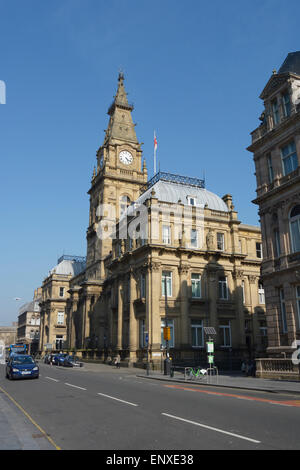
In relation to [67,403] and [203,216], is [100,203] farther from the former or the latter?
[67,403]

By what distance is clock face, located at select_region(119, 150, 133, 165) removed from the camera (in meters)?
65.5

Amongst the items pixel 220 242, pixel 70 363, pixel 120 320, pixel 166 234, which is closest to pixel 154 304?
pixel 166 234

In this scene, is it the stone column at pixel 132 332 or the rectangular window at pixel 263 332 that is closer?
the stone column at pixel 132 332

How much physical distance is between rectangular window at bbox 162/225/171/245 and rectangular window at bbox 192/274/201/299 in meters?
4.94

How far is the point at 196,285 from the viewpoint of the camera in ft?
141

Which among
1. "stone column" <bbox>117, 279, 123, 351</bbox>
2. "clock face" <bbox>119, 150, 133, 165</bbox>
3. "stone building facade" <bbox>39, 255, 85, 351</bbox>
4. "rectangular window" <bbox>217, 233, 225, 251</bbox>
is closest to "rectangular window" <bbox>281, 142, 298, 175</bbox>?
"rectangular window" <bbox>217, 233, 225, 251</bbox>

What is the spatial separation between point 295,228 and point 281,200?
7.68 feet

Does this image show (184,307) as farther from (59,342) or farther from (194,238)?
(59,342)

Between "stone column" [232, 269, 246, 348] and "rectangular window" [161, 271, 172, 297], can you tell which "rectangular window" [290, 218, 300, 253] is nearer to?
"rectangular window" [161, 271, 172, 297]

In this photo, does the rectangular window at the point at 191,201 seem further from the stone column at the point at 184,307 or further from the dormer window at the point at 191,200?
the stone column at the point at 184,307

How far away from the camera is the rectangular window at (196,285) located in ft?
139

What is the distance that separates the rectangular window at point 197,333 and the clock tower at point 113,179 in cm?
2192

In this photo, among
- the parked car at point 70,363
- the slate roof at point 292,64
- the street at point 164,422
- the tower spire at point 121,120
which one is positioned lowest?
the parked car at point 70,363

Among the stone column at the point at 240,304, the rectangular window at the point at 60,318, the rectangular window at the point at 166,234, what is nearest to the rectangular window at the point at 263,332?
the stone column at the point at 240,304
